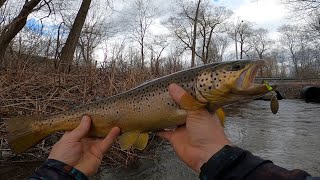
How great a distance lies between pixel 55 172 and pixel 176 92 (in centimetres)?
100

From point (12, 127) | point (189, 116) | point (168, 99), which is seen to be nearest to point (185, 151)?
point (189, 116)

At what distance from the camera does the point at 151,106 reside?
8.59ft

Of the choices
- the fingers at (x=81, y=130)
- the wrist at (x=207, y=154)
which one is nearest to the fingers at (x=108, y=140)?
the fingers at (x=81, y=130)

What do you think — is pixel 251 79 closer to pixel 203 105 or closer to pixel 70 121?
pixel 203 105

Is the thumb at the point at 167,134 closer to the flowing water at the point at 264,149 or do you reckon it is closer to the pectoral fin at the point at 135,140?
the pectoral fin at the point at 135,140

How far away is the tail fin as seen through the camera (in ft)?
8.93

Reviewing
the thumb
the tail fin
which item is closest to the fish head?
the thumb

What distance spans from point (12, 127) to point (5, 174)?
278 centimetres

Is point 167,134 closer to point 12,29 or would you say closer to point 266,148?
point 266,148

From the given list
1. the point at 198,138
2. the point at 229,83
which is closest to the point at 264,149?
the point at 229,83

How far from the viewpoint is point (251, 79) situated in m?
2.26

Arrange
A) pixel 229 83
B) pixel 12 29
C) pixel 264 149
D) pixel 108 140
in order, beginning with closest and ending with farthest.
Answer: pixel 229 83 < pixel 108 140 < pixel 264 149 < pixel 12 29

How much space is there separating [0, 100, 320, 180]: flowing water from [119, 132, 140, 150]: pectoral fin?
2.94 meters

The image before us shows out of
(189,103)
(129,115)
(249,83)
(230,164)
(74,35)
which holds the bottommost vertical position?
(230,164)
